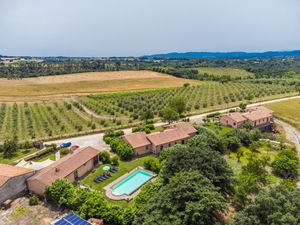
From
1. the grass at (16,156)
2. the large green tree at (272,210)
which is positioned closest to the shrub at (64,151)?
the grass at (16,156)

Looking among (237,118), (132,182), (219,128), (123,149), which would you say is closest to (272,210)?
(132,182)

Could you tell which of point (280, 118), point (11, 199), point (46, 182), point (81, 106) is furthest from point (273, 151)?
point (81, 106)

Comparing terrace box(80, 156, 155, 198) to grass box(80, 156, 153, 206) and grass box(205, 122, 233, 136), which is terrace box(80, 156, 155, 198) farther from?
grass box(205, 122, 233, 136)

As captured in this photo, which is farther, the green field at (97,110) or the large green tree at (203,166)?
the green field at (97,110)

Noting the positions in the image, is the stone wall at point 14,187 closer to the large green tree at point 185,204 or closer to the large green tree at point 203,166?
the large green tree at point 185,204

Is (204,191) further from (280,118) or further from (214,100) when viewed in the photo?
(214,100)

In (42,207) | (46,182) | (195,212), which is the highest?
(195,212)
